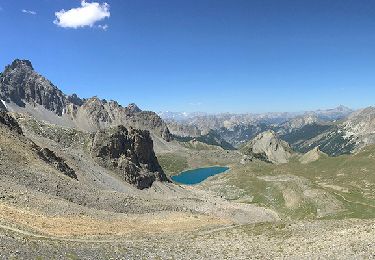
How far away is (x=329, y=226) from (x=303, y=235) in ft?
17.5

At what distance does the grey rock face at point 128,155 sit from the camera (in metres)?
143

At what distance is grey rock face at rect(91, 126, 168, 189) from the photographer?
14338 centimetres

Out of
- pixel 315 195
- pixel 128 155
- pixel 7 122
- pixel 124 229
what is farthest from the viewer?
pixel 128 155

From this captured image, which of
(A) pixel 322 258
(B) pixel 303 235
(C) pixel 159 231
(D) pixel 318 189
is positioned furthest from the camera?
(D) pixel 318 189

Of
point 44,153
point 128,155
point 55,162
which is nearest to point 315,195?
point 128,155

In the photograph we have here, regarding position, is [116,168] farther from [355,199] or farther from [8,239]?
[8,239]

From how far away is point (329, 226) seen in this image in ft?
200

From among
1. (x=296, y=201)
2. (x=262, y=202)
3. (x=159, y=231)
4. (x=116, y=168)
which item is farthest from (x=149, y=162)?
(x=159, y=231)

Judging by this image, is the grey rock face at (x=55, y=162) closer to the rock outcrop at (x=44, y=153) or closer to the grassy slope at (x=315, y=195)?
the rock outcrop at (x=44, y=153)

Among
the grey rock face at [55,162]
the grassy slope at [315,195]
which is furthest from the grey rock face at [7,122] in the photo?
the grassy slope at [315,195]

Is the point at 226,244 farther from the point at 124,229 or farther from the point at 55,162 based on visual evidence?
the point at 55,162

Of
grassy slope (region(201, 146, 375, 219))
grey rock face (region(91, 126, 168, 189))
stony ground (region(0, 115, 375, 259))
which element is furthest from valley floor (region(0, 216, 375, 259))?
grey rock face (region(91, 126, 168, 189))

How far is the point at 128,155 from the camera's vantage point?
16000 cm

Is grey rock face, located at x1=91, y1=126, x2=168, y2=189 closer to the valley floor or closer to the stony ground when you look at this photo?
the stony ground
